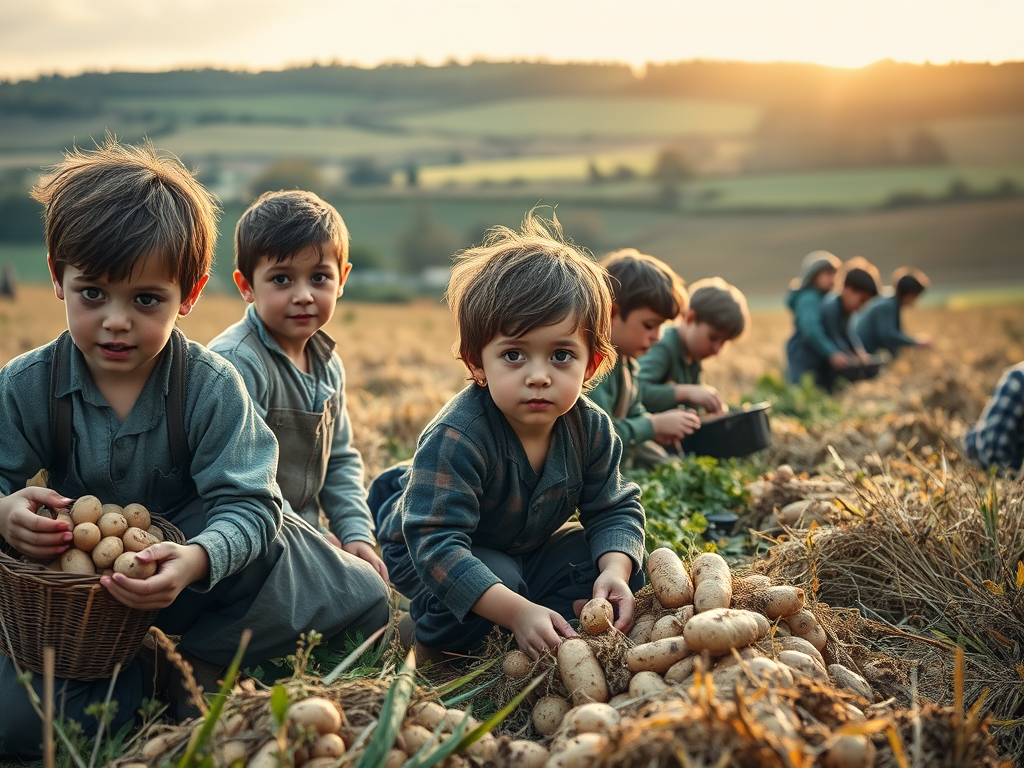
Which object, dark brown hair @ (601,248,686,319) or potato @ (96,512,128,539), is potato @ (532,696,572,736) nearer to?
potato @ (96,512,128,539)

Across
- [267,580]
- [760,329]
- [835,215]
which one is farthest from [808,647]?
[835,215]

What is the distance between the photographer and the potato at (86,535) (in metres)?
2.52

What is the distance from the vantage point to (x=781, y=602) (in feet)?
9.03

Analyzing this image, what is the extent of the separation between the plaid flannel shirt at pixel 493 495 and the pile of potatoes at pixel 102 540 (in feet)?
2.74

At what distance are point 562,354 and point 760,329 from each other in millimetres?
22940

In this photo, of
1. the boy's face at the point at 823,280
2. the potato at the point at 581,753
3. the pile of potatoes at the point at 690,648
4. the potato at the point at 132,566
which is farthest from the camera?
the boy's face at the point at 823,280

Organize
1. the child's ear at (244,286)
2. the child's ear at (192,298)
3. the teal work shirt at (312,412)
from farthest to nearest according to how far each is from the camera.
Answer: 1. the child's ear at (244,286)
2. the teal work shirt at (312,412)
3. the child's ear at (192,298)

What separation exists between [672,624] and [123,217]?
6.79 ft

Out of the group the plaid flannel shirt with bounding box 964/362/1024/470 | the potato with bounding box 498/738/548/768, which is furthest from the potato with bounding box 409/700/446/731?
the plaid flannel shirt with bounding box 964/362/1024/470

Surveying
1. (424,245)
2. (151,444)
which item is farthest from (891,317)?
(424,245)

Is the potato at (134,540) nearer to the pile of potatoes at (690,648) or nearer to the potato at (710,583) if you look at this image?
the pile of potatoes at (690,648)

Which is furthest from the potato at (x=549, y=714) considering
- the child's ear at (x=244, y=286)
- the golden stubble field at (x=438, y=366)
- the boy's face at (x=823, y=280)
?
the boy's face at (x=823, y=280)

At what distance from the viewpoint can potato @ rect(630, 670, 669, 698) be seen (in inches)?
97.5

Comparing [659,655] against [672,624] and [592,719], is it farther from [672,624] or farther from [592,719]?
[592,719]
